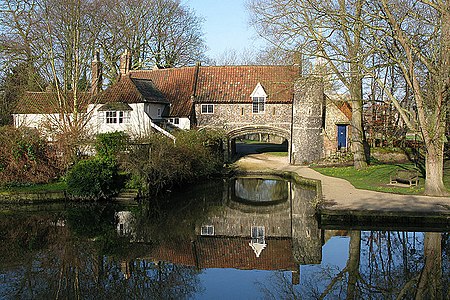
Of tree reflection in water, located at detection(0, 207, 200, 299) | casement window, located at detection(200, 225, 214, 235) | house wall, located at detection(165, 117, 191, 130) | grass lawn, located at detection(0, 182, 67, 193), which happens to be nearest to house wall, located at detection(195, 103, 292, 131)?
house wall, located at detection(165, 117, 191, 130)

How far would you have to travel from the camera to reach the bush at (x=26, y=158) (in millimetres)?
18891

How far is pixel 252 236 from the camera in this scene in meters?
13.2

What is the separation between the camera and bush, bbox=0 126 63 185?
18891 millimetres

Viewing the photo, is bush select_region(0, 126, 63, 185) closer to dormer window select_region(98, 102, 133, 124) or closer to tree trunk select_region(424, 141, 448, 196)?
dormer window select_region(98, 102, 133, 124)

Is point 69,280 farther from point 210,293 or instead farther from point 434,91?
point 434,91

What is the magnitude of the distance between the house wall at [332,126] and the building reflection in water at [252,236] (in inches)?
392

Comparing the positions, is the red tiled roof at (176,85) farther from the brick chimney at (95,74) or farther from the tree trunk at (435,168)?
the tree trunk at (435,168)

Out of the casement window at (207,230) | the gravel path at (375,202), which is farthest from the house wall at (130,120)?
the casement window at (207,230)

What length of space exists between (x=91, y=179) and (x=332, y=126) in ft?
56.3

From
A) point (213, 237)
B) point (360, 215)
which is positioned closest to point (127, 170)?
point (213, 237)

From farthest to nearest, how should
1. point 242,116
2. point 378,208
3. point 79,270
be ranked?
point 242,116 < point 378,208 < point 79,270

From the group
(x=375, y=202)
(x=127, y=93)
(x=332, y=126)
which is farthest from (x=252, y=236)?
(x=332, y=126)

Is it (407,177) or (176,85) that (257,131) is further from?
(407,177)

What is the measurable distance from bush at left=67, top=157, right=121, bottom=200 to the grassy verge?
9665 millimetres
